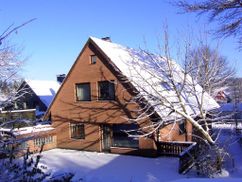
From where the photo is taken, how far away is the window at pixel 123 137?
61.1 feet

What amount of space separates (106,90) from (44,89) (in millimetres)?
21166

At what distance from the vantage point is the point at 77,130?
21.5 m

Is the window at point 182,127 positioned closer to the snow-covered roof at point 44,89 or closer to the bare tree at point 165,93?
the bare tree at point 165,93

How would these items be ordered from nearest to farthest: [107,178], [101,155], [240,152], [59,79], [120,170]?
[107,178] < [120,170] < [101,155] < [240,152] < [59,79]

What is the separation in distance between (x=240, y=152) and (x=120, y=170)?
9.55 meters

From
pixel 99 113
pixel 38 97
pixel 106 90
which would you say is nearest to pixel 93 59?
pixel 106 90

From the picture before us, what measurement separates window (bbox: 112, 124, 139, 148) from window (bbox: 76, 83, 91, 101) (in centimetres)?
291

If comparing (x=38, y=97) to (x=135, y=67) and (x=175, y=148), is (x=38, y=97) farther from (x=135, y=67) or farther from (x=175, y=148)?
(x=175, y=148)

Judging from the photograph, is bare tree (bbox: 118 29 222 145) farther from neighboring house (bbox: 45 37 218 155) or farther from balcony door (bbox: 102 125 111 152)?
balcony door (bbox: 102 125 111 152)

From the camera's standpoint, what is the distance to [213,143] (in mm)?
15414

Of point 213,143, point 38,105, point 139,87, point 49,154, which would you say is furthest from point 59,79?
point 213,143

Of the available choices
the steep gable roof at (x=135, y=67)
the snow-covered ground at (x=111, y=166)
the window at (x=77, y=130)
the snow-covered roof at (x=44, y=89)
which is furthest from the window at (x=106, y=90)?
the snow-covered roof at (x=44, y=89)

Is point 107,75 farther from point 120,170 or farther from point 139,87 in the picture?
point 120,170

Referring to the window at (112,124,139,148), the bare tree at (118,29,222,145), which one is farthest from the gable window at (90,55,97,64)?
the window at (112,124,139,148)
